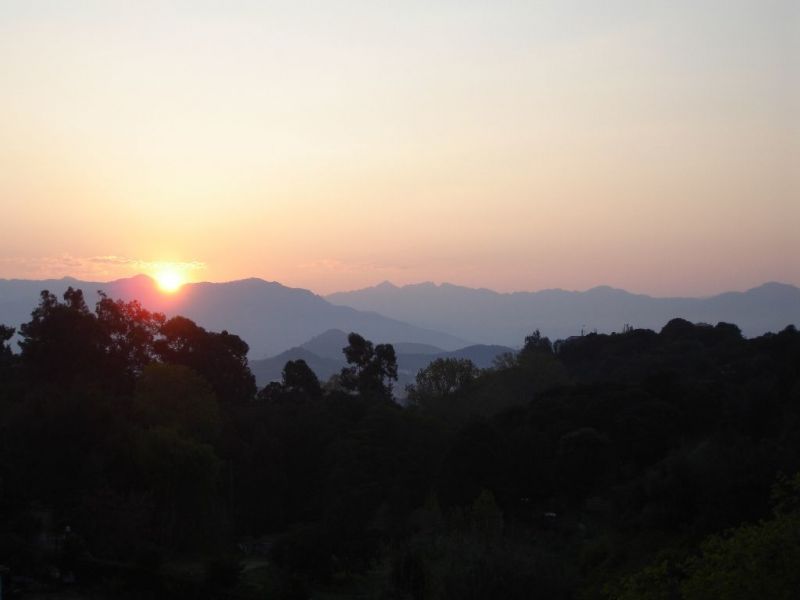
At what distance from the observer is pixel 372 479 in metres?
30.1

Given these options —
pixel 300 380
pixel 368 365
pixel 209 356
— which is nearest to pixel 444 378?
pixel 368 365

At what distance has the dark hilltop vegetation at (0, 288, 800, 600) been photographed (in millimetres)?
14289

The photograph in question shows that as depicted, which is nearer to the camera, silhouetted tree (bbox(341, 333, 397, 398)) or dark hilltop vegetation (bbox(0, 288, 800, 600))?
dark hilltop vegetation (bbox(0, 288, 800, 600))

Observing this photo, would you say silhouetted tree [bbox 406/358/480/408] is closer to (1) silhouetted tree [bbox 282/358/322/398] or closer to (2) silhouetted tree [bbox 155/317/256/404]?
(1) silhouetted tree [bbox 282/358/322/398]

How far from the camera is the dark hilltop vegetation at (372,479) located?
1429 cm

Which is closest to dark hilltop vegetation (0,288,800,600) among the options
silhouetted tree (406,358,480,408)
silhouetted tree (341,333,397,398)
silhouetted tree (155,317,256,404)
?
silhouetted tree (155,317,256,404)

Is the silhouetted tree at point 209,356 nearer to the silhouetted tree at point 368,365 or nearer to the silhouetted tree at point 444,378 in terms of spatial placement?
the silhouetted tree at point 368,365

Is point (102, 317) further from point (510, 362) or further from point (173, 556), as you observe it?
point (510, 362)

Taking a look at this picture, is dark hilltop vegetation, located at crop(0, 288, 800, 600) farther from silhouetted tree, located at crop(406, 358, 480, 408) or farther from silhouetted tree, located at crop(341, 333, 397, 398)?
silhouetted tree, located at crop(406, 358, 480, 408)

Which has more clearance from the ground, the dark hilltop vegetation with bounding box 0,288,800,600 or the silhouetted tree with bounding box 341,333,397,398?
the silhouetted tree with bounding box 341,333,397,398

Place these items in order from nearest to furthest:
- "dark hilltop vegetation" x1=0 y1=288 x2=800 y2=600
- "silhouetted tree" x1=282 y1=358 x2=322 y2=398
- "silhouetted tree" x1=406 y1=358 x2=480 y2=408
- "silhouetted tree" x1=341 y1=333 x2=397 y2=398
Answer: "dark hilltop vegetation" x1=0 y1=288 x2=800 y2=600 → "silhouetted tree" x1=282 y1=358 x2=322 y2=398 → "silhouetted tree" x1=341 y1=333 x2=397 y2=398 → "silhouetted tree" x1=406 y1=358 x2=480 y2=408

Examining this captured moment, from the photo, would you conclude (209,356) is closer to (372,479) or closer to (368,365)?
(368,365)

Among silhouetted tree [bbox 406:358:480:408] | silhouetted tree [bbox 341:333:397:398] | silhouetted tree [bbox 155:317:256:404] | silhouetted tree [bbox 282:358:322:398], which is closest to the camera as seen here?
silhouetted tree [bbox 155:317:256:404]

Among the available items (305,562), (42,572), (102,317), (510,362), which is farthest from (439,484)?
(510,362)
